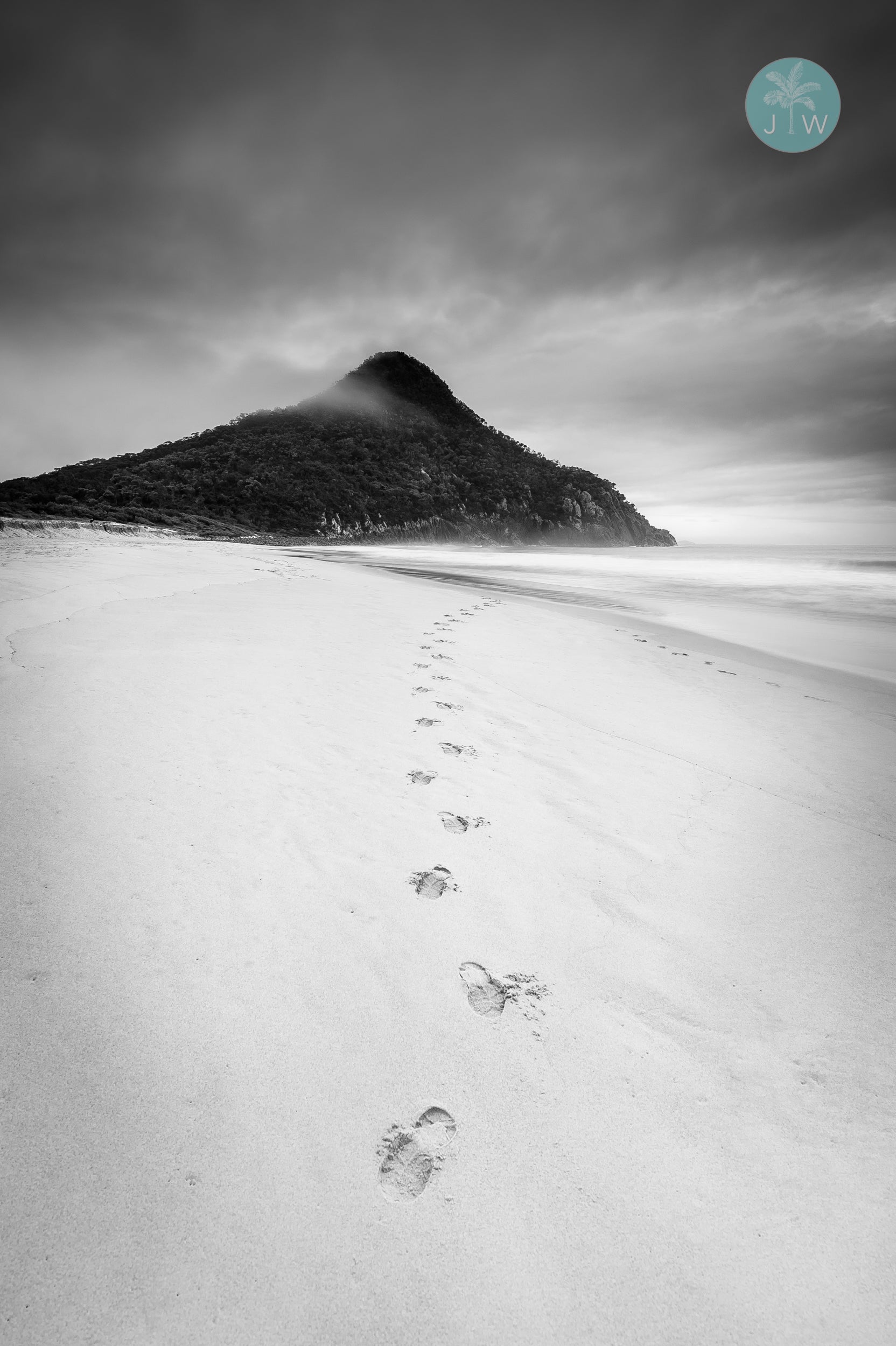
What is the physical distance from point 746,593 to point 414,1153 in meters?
17.4

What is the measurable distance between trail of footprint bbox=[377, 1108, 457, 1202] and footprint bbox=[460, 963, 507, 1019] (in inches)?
14.3

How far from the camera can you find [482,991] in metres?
1.92

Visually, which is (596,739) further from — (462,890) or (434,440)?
(434,440)

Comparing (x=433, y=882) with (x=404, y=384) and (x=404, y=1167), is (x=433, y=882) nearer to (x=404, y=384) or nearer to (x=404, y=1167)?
(x=404, y=1167)

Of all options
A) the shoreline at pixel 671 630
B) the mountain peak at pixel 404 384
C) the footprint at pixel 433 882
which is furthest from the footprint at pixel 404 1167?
the mountain peak at pixel 404 384

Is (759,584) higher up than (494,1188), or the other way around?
(759,584)

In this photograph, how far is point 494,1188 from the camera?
1.36 metres

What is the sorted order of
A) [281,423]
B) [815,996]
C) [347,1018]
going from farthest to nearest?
[281,423]
[815,996]
[347,1018]

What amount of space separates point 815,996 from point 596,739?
7.17 ft

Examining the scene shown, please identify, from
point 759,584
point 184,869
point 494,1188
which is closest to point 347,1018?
point 494,1188

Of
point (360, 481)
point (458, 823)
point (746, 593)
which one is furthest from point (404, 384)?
point (458, 823)

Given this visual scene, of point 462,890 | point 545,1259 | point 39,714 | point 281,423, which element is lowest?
point 545,1259

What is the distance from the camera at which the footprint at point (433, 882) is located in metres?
2.35

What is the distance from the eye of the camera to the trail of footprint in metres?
1.36
